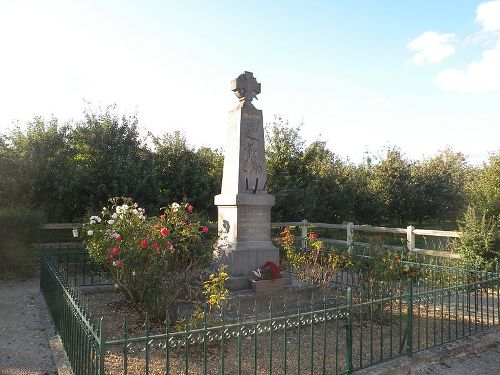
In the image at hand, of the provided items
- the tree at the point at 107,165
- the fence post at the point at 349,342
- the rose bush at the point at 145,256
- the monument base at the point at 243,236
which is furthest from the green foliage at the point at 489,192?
the tree at the point at 107,165

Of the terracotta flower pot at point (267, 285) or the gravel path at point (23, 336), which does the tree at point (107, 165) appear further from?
the terracotta flower pot at point (267, 285)

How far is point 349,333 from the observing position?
442 cm

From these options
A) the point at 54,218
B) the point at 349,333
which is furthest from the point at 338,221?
the point at 349,333

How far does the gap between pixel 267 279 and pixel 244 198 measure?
145 centimetres

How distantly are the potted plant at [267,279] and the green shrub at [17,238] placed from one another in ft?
20.9

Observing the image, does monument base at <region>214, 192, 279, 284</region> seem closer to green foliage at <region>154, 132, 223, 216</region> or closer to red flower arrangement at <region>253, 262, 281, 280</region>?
red flower arrangement at <region>253, 262, 281, 280</region>

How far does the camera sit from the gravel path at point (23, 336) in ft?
15.3

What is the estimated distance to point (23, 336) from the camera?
18.6 feet

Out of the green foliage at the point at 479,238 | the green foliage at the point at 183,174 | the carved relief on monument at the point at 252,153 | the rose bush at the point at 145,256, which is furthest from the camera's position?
the green foliage at the point at 183,174

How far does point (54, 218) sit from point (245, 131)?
25.5ft

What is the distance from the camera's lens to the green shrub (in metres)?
9.83

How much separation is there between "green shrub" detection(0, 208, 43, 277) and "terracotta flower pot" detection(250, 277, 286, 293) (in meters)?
6.40

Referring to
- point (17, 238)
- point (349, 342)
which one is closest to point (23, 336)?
point (349, 342)

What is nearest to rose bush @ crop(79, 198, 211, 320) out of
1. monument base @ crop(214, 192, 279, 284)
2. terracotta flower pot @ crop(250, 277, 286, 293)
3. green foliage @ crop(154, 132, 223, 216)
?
monument base @ crop(214, 192, 279, 284)
